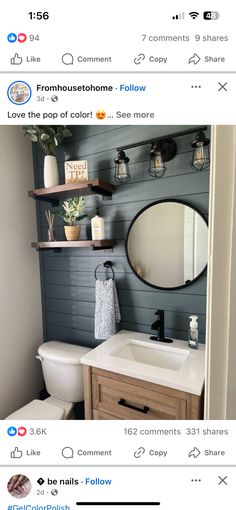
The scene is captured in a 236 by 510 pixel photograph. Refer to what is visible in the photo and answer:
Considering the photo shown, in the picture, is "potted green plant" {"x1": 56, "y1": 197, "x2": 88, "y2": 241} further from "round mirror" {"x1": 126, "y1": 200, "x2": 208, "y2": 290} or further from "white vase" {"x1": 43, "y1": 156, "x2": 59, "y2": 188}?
"round mirror" {"x1": 126, "y1": 200, "x2": 208, "y2": 290}

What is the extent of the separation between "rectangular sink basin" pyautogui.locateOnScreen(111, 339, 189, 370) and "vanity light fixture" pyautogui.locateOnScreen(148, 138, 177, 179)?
853mm

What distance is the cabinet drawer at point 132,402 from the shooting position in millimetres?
746

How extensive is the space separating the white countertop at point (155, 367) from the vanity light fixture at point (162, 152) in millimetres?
843

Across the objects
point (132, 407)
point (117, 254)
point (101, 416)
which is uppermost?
point (117, 254)

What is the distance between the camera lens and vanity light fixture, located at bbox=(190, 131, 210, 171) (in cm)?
90
